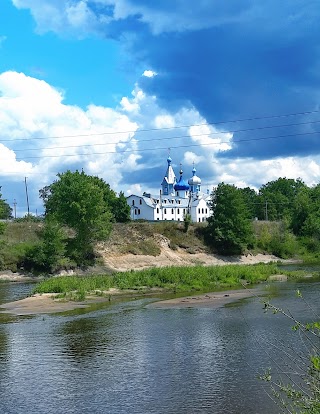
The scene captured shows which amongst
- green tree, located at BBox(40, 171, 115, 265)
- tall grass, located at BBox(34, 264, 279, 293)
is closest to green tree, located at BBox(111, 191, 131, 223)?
green tree, located at BBox(40, 171, 115, 265)

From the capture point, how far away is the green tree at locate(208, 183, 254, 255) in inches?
3558

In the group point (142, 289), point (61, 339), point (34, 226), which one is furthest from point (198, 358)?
point (34, 226)

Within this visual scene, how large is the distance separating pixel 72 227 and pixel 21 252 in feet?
27.3

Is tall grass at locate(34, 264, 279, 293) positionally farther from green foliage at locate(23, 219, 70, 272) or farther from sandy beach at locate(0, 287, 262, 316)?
green foliage at locate(23, 219, 70, 272)

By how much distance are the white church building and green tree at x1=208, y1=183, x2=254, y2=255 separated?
39.4 m

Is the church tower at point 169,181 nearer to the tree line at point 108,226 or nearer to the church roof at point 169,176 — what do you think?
the church roof at point 169,176

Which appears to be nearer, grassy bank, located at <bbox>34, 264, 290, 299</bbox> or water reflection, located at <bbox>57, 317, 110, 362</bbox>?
water reflection, located at <bbox>57, 317, 110, 362</bbox>

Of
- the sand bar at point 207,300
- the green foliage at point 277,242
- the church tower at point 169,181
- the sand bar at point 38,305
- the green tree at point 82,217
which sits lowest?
the sand bar at point 207,300

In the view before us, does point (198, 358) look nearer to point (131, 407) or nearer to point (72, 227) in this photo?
point (131, 407)

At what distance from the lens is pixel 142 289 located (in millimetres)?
49875

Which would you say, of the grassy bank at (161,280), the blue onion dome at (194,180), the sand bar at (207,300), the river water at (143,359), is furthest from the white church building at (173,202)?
the river water at (143,359)

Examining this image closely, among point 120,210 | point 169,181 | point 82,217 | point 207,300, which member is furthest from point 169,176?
point 207,300

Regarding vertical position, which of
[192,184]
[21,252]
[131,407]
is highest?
[192,184]

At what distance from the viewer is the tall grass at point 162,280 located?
47875 mm
